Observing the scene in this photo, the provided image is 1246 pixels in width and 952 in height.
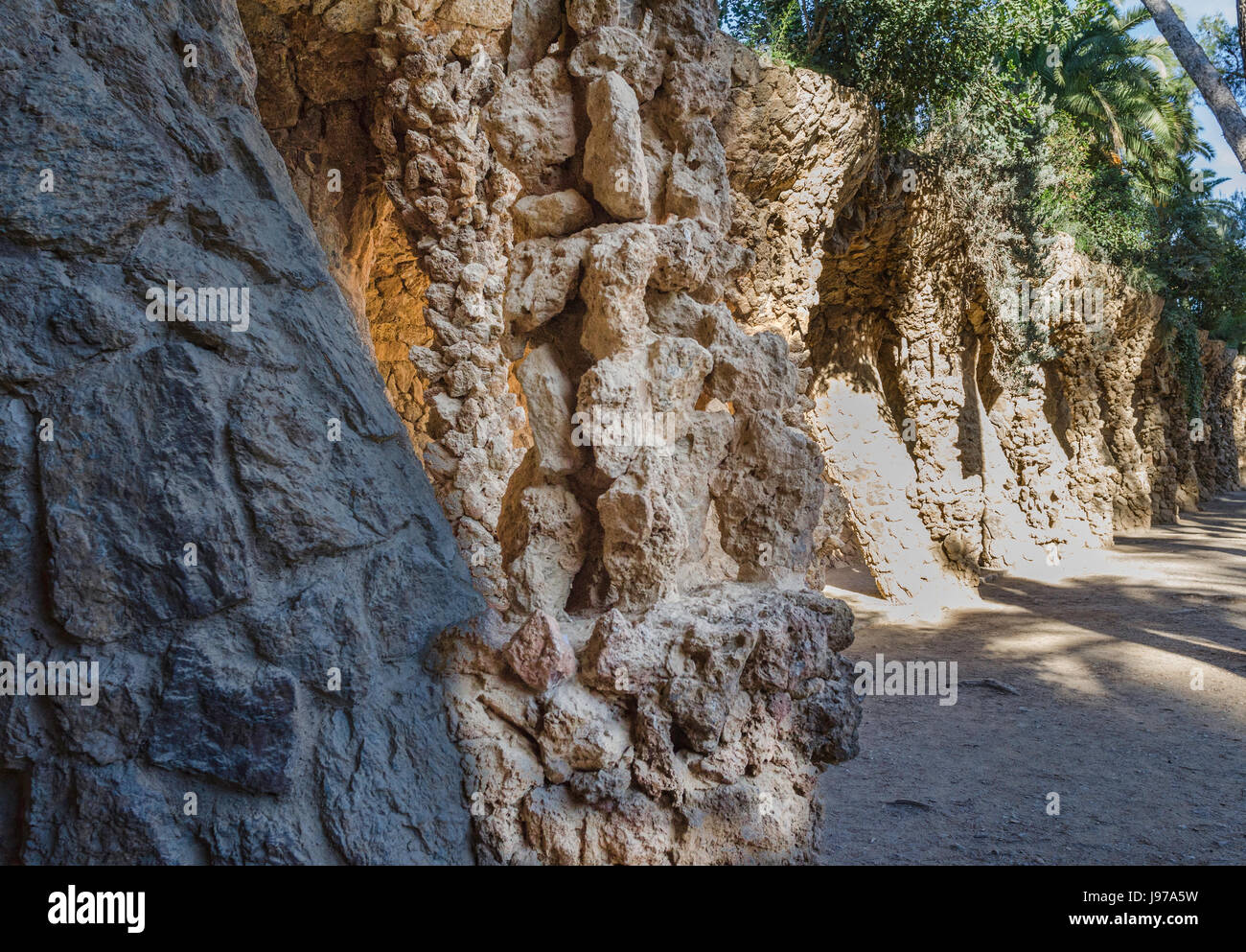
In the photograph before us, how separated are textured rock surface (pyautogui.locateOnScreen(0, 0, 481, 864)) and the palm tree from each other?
1647 cm

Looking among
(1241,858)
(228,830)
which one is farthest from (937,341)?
(228,830)

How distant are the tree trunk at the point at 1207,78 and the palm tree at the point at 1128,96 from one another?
962 cm

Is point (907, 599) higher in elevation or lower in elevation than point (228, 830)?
lower

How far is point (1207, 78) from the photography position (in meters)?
6.15

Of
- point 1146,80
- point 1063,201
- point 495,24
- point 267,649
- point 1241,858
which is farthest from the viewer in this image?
point 1146,80

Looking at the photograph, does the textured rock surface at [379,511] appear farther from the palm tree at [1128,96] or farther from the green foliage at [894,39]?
the palm tree at [1128,96]

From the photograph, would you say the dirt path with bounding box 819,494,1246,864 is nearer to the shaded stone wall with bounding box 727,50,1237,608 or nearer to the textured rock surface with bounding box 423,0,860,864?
the textured rock surface with bounding box 423,0,860,864

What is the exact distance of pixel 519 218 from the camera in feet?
8.70

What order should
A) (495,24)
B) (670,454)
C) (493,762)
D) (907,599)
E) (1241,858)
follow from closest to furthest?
(493,762), (670,454), (1241,858), (495,24), (907,599)

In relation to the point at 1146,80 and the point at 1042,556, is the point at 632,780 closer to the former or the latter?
the point at 1042,556

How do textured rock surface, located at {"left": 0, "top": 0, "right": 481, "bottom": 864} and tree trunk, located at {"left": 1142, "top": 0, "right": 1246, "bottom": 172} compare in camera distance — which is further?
tree trunk, located at {"left": 1142, "top": 0, "right": 1246, "bottom": 172}

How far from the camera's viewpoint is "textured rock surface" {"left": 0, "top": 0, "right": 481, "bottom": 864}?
1.72 meters

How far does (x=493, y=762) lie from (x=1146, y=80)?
1980cm

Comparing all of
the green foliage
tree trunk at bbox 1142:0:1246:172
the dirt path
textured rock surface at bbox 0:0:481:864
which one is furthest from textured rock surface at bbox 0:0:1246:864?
tree trunk at bbox 1142:0:1246:172
